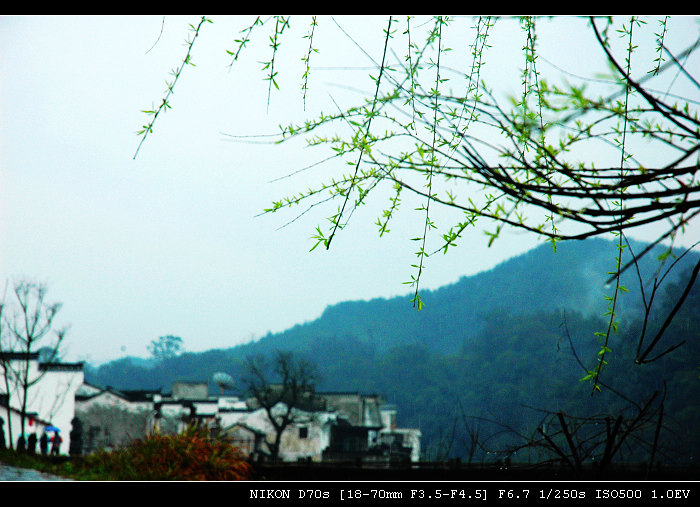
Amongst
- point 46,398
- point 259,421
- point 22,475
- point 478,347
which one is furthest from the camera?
point 478,347

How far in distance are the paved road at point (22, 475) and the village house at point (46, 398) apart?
10.9 meters

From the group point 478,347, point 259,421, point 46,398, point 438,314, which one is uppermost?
point 438,314

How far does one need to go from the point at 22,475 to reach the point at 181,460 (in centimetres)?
194

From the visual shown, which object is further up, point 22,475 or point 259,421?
point 22,475

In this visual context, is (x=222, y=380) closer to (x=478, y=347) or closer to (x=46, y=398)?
(x=46, y=398)

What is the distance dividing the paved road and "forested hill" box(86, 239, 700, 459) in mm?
16957

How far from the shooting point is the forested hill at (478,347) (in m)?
24.7

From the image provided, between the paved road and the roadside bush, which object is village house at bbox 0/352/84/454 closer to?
the paved road

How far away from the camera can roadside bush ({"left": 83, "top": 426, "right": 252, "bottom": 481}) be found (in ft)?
15.6

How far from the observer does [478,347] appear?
37.4 metres

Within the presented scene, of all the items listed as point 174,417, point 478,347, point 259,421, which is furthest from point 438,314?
point 174,417

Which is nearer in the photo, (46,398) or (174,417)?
(46,398)
